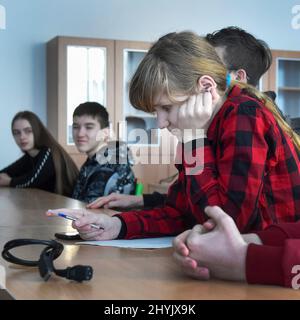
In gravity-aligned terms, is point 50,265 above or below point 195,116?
below

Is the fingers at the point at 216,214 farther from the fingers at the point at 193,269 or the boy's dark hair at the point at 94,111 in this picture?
the boy's dark hair at the point at 94,111

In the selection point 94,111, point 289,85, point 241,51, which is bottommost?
point 94,111

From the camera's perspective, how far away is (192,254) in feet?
2.72

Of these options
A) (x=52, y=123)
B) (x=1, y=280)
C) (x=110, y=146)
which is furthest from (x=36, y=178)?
(x=1, y=280)

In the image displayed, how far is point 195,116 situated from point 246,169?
171 mm

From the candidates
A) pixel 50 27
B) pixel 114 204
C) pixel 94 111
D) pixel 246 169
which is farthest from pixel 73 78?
pixel 246 169

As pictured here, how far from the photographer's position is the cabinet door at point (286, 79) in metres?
Answer: 5.57

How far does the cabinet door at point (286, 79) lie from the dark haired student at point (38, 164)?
263 centimetres

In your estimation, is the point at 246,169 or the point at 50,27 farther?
the point at 50,27

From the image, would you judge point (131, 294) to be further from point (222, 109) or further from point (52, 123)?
point (52, 123)

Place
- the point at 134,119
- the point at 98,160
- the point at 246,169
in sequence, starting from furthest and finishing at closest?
1. the point at 134,119
2. the point at 98,160
3. the point at 246,169

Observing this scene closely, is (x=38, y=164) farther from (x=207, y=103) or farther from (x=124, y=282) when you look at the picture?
(x=124, y=282)

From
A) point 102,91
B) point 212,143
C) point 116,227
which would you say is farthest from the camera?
point 102,91

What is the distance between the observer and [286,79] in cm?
571
